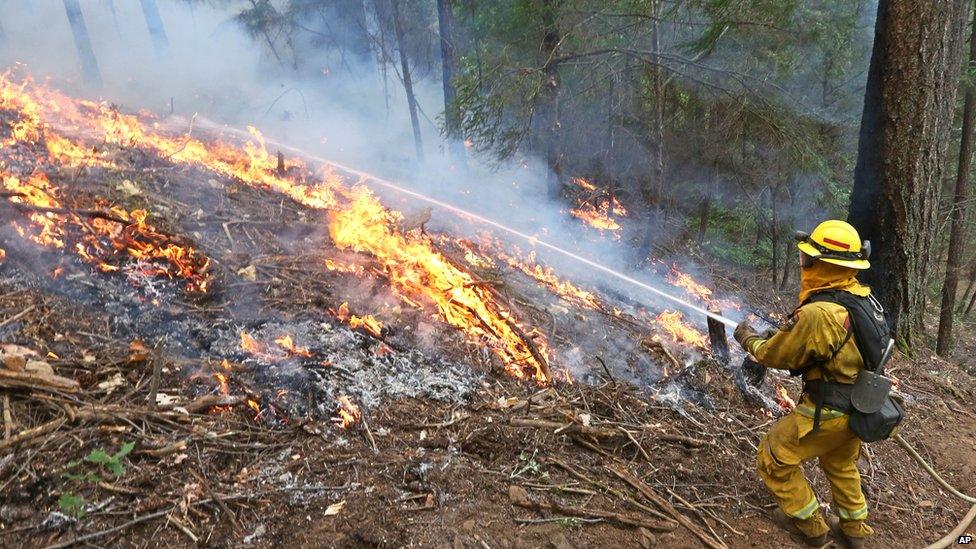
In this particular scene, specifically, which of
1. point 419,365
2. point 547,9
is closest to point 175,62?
point 547,9

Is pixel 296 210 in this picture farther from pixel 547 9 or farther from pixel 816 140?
pixel 816 140

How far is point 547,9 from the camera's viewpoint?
35.4 feet

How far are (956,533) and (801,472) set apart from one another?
1.33 m

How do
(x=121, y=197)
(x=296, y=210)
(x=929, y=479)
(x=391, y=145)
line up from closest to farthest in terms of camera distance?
(x=929, y=479) → (x=121, y=197) → (x=296, y=210) → (x=391, y=145)

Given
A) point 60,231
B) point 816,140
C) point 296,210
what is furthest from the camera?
point 816,140

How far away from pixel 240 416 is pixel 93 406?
3.13ft

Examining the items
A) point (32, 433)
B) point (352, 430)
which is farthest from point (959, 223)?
point (32, 433)

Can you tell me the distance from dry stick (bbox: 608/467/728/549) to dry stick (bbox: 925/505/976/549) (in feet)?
5.55

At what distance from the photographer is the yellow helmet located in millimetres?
3584

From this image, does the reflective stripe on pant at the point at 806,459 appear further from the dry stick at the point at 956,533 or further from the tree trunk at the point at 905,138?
the tree trunk at the point at 905,138

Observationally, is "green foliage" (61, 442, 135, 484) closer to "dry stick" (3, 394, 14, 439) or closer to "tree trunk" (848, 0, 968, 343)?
"dry stick" (3, 394, 14, 439)

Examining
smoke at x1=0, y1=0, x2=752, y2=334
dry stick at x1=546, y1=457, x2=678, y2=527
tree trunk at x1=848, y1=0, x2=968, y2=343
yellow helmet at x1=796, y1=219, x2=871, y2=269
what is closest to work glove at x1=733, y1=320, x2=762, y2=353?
yellow helmet at x1=796, y1=219, x2=871, y2=269

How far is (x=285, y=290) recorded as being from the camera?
5.79 meters

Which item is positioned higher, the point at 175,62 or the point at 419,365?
the point at 175,62
